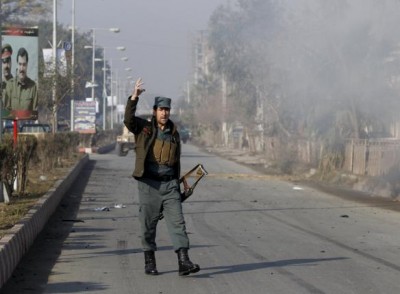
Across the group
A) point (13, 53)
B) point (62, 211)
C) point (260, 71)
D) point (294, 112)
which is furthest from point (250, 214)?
point (260, 71)

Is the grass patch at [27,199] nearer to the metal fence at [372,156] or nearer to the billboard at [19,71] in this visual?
the billboard at [19,71]

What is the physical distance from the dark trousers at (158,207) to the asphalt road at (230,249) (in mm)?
470

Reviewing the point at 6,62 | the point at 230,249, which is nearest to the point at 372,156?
the point at 6,62

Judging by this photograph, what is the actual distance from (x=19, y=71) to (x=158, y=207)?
58.6 feet

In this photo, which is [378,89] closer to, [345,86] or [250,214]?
[345,86]

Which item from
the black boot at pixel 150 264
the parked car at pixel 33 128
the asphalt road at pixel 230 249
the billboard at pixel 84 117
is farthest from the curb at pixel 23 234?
the billboard at pixel 84 117

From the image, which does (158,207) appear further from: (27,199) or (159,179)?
Answer: (27,199)

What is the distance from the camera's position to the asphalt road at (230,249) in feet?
32.7

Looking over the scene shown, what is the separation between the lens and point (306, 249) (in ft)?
42.8

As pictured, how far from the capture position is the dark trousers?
10.3 m

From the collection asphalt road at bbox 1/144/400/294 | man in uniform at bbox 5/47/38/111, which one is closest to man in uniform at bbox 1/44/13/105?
man in uniform at bbox 5/47/38/111

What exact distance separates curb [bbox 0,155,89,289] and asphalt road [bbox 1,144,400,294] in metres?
0.14

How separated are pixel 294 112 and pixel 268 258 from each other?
91.9ft

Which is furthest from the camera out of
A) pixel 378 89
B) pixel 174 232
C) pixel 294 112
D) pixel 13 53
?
pixel 294 112
